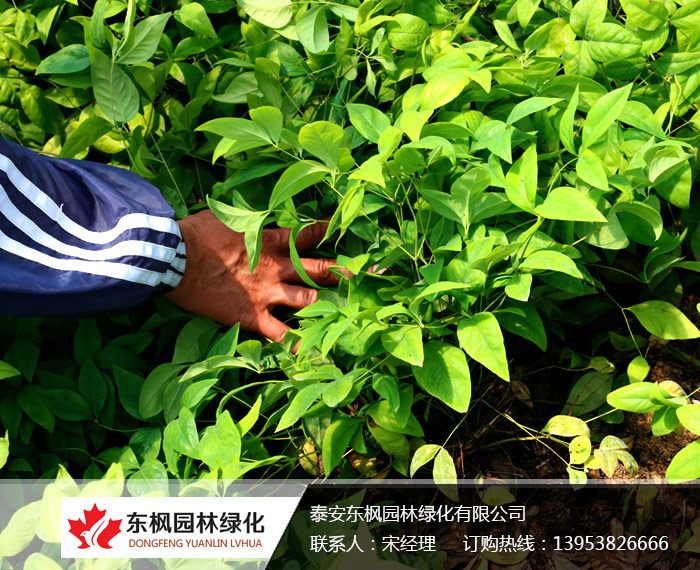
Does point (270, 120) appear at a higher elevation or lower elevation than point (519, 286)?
higher

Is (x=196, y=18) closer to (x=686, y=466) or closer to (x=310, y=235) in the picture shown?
(x=310, y=235)

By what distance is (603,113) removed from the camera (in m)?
0.87

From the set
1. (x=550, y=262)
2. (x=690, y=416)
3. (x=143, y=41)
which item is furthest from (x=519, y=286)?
(x=143, y=41)

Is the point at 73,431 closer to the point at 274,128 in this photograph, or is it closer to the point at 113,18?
the point at 274,128

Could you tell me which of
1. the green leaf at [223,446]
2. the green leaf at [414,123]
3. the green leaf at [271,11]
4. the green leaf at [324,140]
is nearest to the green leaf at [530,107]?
the green leaf at [414,123]

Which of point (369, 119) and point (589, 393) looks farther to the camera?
point (589, 393)

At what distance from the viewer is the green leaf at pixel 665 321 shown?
1.06m

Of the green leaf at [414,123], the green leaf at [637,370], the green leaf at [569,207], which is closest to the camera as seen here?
the green leaf at [569,207]

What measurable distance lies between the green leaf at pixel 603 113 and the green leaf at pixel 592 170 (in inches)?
0.8

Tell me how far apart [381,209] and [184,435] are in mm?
445

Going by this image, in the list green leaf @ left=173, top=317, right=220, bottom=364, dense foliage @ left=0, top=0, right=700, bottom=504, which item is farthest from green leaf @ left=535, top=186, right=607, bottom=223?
green leaf @ left=173, top=317, right=220, bottom=364

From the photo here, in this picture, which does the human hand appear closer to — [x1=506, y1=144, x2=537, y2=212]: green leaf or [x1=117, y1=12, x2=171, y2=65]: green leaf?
[x1=117, y1=12, x2=171, y2=65]: green leaf

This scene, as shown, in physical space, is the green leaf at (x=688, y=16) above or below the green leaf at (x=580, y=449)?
above

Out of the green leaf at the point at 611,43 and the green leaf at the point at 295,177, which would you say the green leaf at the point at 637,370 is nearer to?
the green leaf at the point at 611,43
